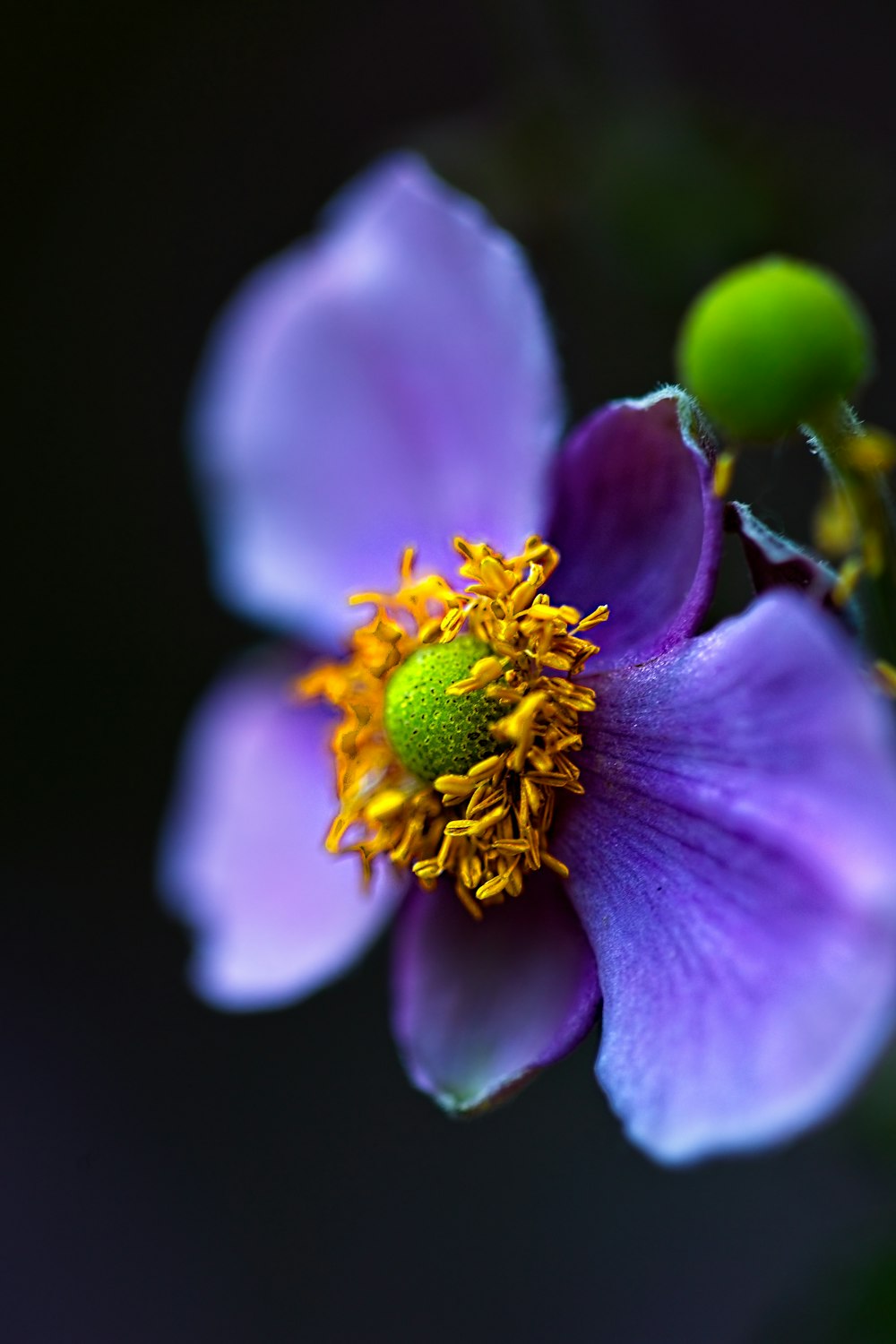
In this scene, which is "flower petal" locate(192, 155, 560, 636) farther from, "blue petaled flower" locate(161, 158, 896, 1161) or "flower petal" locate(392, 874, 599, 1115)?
"flower petal" locate(392, 874, 599, 1115)

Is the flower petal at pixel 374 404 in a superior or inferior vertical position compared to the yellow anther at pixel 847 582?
superior

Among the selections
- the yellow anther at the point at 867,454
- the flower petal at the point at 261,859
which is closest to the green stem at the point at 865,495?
the yellow anther at the point at 867,454

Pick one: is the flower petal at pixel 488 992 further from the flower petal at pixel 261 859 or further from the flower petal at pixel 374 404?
the flower petal at pixel 374 404

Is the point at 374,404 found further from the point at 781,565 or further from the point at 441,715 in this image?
the point at 781,565

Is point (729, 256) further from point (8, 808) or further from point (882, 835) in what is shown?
point (8, 808)

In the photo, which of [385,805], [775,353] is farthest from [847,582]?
[385,805]

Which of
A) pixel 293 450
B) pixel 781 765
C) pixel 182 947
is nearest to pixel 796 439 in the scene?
pixel 781 765

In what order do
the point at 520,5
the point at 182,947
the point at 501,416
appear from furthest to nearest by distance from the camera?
the point at 182,947, the point at 520,5, the point at 501,416
